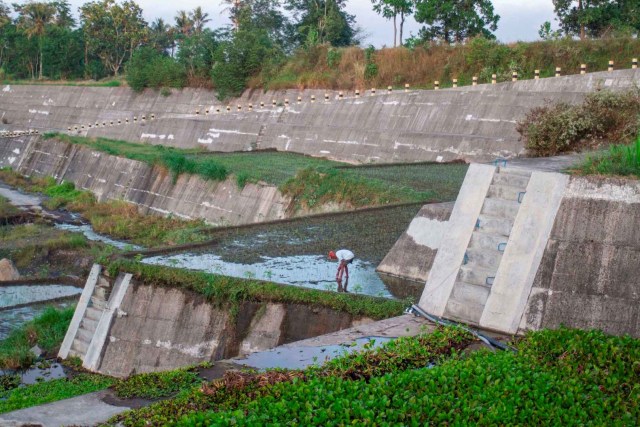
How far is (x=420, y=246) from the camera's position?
10.1m

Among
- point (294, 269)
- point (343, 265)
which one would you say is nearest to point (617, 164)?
point (343, 265)

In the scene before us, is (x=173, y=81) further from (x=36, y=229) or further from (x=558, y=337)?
(x=558, y=337)

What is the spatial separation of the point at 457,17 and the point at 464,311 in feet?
88.0

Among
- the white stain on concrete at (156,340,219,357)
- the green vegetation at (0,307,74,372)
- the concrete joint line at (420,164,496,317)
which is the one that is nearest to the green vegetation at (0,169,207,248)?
the green vegetation at (0,307,74,372)

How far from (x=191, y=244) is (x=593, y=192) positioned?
6.77m

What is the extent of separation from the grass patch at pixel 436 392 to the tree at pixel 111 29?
2031 inches

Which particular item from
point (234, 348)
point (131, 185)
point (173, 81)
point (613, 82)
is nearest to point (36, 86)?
point (173, 81)

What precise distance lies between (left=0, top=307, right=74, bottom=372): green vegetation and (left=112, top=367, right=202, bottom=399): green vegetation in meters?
5.43

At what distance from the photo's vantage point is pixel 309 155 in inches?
981

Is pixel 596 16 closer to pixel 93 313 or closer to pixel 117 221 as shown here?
pixel 117 221

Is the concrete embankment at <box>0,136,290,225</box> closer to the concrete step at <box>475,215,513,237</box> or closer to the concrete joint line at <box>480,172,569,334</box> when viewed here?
the concrete step at <box>475,215,513,237</box>

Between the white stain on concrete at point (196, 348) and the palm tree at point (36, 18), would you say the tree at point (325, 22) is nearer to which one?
the palm tree at point (36, 18)

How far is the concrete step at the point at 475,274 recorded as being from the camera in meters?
7.64

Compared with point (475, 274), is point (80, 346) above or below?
below
